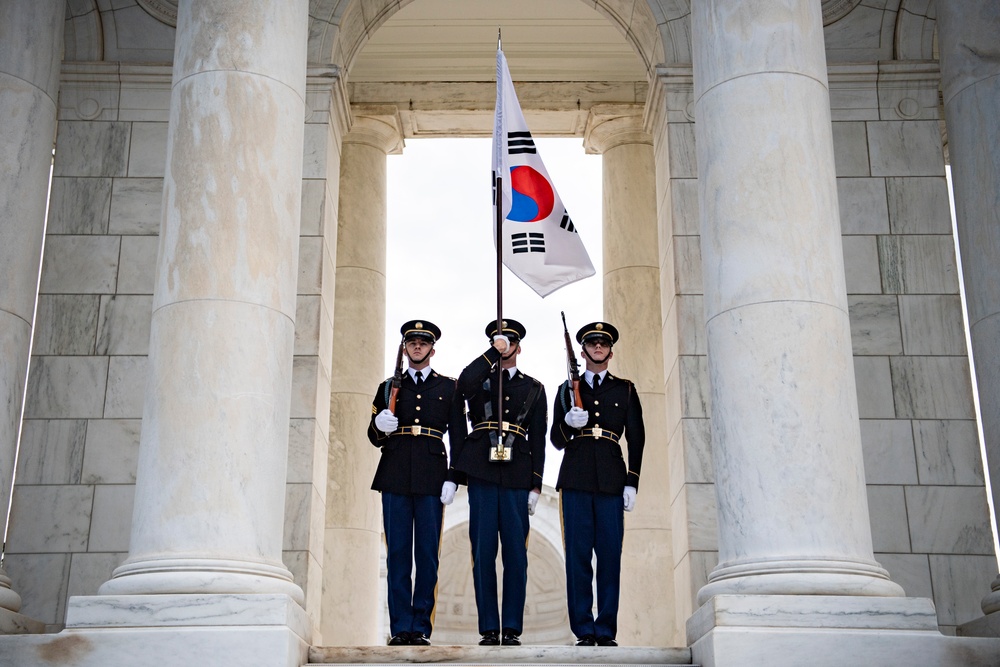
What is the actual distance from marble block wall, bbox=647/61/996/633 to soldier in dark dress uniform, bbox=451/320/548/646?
8.52 feet

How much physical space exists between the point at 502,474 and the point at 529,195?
142 inches

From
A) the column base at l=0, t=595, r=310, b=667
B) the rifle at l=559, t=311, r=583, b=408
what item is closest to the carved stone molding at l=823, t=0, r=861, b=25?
the rifle at l=559, t=311, r=583, b=408

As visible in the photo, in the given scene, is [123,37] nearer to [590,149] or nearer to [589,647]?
[590,149]

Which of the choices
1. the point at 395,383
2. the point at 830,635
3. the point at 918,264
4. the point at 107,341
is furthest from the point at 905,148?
the point at 107,341

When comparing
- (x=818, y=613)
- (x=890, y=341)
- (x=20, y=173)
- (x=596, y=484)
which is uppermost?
(x=20, y=173)

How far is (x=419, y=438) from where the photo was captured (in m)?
15.1

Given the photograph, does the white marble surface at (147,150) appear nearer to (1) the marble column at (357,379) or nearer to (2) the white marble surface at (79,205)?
(2) the white marble surface at (79,205)

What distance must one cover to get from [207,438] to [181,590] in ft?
4.94

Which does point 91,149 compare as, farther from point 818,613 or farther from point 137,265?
point 818,613

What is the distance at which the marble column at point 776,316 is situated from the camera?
484 inches

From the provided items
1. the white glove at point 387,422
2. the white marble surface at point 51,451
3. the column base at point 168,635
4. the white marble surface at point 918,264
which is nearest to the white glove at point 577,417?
the white glove at point 387,422

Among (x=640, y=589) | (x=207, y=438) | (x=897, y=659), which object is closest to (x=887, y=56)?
(x=640, y=589)

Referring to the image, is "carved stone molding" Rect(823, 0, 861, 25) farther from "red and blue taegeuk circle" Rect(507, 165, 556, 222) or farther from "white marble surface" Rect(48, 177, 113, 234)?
"white marble surface" Rect(48, 177, 113, 234)

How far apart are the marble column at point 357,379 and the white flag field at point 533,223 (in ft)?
25.2
